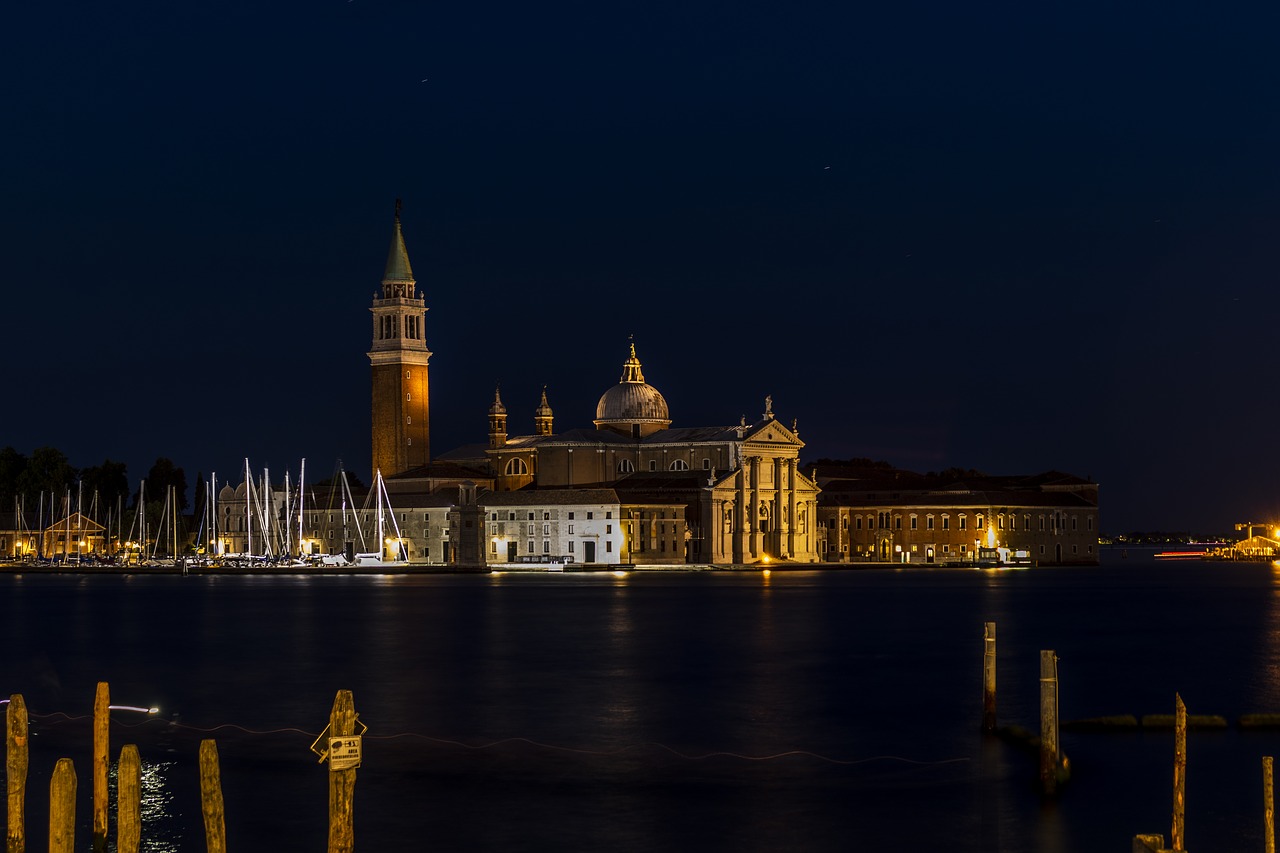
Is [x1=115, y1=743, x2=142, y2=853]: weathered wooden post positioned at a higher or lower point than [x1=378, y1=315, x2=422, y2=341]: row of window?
lower

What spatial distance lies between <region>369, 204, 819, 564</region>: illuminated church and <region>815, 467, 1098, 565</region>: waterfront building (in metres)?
5.88

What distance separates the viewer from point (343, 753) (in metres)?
15.9

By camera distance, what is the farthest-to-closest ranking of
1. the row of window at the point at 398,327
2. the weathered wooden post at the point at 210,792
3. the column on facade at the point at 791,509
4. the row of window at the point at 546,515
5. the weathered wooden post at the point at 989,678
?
the row of window at the point at 398,327
the column on facade at the point at 791,509
the row of window at the point at 546,515
the weathered wooden post at the point at 989,678
the weathered wooden post at the point at 210,792

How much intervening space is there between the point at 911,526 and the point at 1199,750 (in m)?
106

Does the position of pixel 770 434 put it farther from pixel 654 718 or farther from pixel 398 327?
pixel 654 718

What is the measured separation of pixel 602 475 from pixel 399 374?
49.6 feet

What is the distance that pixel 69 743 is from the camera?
89.0ft

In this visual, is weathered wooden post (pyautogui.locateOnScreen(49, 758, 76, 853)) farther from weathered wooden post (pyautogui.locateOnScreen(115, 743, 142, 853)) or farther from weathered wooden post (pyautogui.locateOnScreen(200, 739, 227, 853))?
weathered wooden post (pyautogui.locateOnScreen(200, 739, 227, 853))

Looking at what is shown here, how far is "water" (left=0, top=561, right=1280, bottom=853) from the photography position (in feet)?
71.1

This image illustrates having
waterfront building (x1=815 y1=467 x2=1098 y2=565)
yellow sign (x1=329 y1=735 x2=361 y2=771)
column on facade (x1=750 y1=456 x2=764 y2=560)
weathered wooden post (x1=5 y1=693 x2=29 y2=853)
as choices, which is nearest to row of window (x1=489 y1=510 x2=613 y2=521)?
column on facade (x1=750 y1=456 x2=764 y2=560)

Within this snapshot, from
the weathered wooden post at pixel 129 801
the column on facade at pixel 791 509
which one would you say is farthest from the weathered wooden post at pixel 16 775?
the column on facade at pixel 791 509

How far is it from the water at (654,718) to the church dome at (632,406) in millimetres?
58600

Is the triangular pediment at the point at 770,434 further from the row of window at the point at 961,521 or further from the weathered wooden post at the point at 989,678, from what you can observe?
the weathered wooden post at the point at 989,678

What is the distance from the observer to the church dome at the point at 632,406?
126688mm
